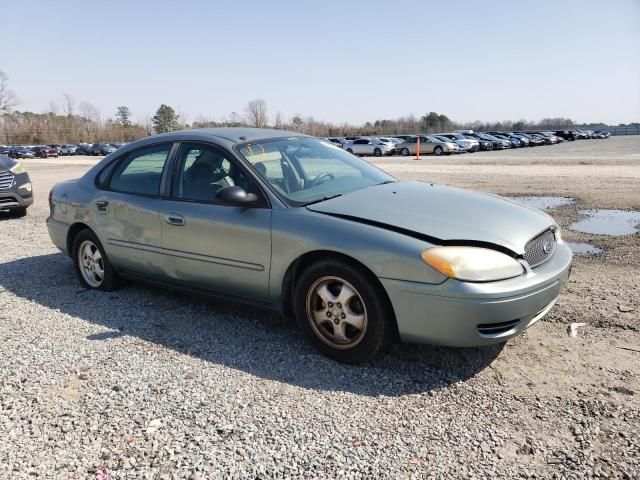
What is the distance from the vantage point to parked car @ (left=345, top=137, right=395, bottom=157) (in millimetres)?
39250

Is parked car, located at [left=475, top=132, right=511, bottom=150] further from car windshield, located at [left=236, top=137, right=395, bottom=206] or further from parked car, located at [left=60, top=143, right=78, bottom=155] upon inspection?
parked car, located at [left=60, top=143, right=78, bottom=155]

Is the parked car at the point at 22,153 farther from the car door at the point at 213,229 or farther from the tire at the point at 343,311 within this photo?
the tire at the point at 343,311

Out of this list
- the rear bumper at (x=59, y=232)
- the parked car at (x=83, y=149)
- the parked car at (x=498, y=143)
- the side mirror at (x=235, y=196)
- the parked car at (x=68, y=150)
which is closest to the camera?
the side mirror at (x=235, y=196)

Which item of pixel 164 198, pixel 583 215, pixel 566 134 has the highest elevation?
pixel 566 134

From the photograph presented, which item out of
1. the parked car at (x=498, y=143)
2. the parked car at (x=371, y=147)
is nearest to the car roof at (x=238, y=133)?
the parked car at (x=371, y=147)

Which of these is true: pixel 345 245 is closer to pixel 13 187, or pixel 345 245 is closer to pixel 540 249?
pixel 540 249

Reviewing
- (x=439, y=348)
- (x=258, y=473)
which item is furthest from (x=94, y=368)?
(x=439, y=348)

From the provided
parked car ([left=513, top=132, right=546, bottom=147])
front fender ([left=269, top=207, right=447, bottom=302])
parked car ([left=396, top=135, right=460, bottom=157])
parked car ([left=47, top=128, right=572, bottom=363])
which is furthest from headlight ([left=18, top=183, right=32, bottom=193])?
parked car ([left=513, top=132, right=546, bottom=147])

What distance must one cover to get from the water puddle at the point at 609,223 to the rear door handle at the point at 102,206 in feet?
20.7

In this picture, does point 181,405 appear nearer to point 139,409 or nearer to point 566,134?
point 139,409

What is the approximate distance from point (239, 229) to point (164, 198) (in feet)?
3.08

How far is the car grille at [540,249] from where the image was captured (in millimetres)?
3276

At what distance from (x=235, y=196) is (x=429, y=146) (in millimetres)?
36652

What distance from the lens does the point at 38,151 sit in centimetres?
5684
